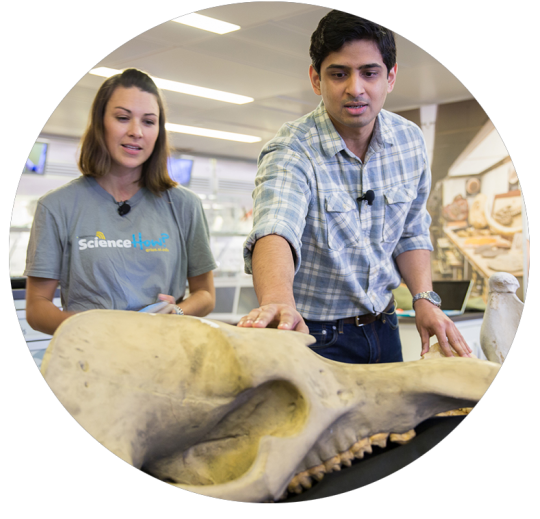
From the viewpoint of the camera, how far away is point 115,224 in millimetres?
1408

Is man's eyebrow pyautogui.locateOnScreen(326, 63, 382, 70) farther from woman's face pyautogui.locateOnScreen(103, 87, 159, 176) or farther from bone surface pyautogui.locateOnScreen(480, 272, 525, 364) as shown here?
bone surface pyautogui.locateOnScreen(480, 272, 525, 364)

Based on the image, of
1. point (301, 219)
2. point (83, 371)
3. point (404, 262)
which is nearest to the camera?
point (83, 371)

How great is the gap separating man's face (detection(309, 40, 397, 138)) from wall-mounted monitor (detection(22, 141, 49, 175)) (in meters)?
5.97

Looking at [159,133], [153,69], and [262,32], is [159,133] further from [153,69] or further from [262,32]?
[153,69]

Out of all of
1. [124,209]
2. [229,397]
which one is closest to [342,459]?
[229,397]

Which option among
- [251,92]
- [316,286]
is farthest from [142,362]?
[251,92]

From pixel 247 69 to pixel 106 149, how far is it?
3.24m

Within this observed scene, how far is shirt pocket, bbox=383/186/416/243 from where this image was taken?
142 centimetres

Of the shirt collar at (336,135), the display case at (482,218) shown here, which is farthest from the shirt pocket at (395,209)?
the display case at (482,218)

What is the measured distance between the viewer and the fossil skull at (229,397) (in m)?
0.75

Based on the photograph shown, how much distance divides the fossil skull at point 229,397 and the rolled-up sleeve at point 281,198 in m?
0.36

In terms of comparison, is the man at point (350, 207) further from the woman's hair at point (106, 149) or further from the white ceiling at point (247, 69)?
the white ceiling at point (247, 69)

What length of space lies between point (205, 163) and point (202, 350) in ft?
25.2

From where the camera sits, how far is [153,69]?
4371 millimetres
